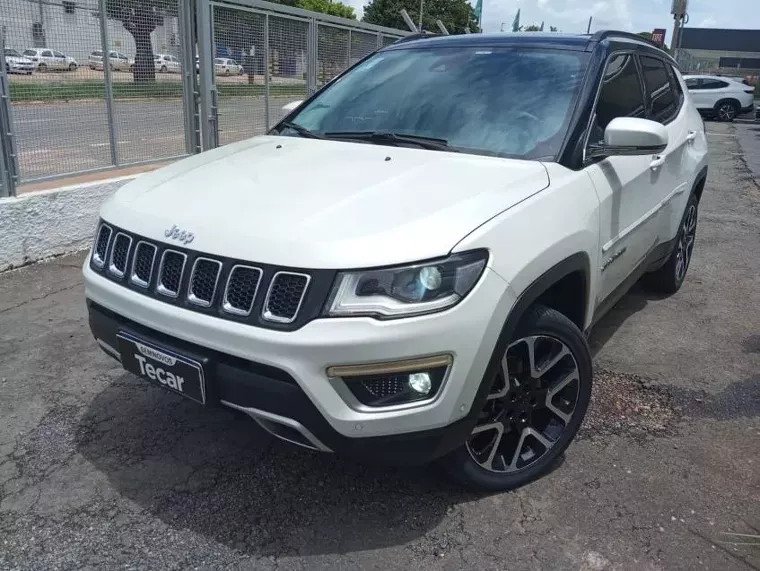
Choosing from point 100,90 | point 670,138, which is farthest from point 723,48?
point 100,90

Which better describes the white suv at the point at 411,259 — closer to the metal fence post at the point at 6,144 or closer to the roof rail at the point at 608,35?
the roof rail at the point at 608,35

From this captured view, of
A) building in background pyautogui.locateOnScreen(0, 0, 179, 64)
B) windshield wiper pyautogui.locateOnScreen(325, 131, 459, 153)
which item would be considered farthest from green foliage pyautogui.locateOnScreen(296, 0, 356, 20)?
windshield wiper pyautogui.locateOnScreen(325, 131, 459, 153)

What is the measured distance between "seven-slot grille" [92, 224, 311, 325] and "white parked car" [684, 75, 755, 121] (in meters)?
26.6

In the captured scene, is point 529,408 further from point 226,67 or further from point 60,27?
point 226,67

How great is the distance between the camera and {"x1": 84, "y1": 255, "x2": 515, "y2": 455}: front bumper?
2068mm

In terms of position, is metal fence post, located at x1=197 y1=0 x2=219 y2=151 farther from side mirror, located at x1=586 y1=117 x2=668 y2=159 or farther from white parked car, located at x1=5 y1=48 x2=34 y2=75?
side mirror, located at x1=586 y1=117 x2=668 y2=159

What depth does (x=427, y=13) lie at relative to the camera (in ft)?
205

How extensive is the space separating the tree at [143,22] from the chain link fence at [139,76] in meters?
0.01

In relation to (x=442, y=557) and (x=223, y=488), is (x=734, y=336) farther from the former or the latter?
(x=223, y=488)

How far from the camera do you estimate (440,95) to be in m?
3.36

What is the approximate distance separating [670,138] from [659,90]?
1.29 feet

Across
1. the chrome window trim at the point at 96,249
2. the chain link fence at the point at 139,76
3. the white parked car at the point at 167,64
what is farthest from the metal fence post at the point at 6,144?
the chrome window trim at the point at 96,249

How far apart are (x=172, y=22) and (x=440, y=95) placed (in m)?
4.56

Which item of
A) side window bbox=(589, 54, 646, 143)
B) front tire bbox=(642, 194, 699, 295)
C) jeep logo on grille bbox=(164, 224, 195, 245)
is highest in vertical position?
side window bbox=(589, 54, 646, 143)
